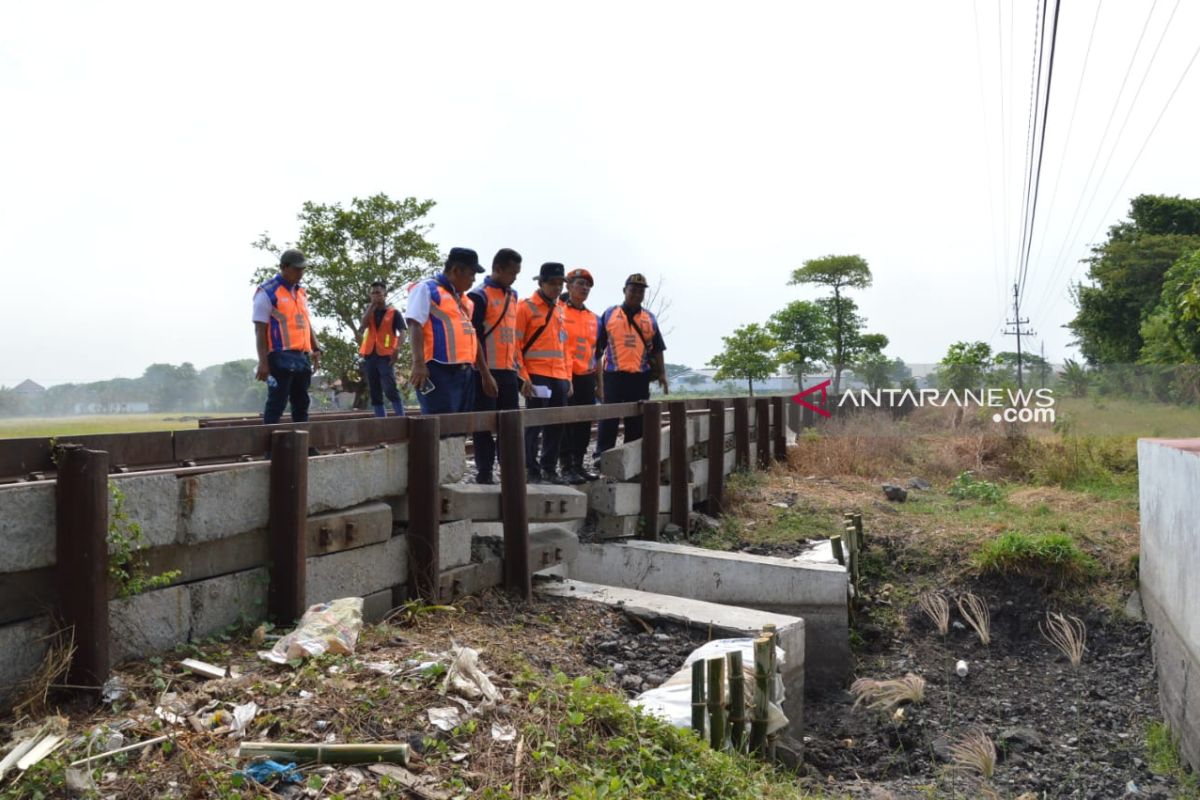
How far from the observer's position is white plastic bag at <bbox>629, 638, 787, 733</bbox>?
15.3 feet

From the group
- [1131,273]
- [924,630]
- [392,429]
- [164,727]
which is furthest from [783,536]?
[1131,273]

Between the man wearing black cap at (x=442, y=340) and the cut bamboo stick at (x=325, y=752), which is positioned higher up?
the man wearing black cap at (x=442, y=340)

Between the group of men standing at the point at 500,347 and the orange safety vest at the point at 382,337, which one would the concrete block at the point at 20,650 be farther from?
the orange safety vest at the point at 382,337

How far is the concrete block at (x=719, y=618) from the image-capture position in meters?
5.91

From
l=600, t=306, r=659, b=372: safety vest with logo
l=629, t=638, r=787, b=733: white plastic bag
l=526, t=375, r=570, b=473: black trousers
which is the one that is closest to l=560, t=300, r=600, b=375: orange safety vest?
l=600, t=306, r=659, b=372: safety vest with logo

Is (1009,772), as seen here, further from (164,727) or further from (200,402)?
(200,402)

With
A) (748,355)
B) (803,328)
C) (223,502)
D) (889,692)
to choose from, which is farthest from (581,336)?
(803,328)

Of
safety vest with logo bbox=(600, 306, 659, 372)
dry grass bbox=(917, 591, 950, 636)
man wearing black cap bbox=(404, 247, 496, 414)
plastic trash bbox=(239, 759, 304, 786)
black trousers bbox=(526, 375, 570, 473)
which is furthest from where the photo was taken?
safety vest with logo bbox=(600, 306, 659, 372)

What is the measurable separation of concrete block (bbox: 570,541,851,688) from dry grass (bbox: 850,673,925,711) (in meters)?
0.55

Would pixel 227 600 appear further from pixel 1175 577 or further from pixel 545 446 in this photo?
pixel 1175 577

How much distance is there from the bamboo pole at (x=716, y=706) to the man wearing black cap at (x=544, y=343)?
3.46m

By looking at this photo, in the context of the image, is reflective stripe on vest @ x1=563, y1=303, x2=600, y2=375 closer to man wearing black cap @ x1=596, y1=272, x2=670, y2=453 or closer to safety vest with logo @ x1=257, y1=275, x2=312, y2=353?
man wearing black cap @ x1=596, y1=272, x2=670, y2=453

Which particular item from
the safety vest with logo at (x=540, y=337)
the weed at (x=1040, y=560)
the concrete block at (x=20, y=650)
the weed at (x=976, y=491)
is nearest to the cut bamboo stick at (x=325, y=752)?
the concrete block at (x=20, y=650)

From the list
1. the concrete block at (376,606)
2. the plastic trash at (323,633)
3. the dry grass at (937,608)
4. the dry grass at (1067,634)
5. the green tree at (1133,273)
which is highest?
the green tree at (1133,273)
